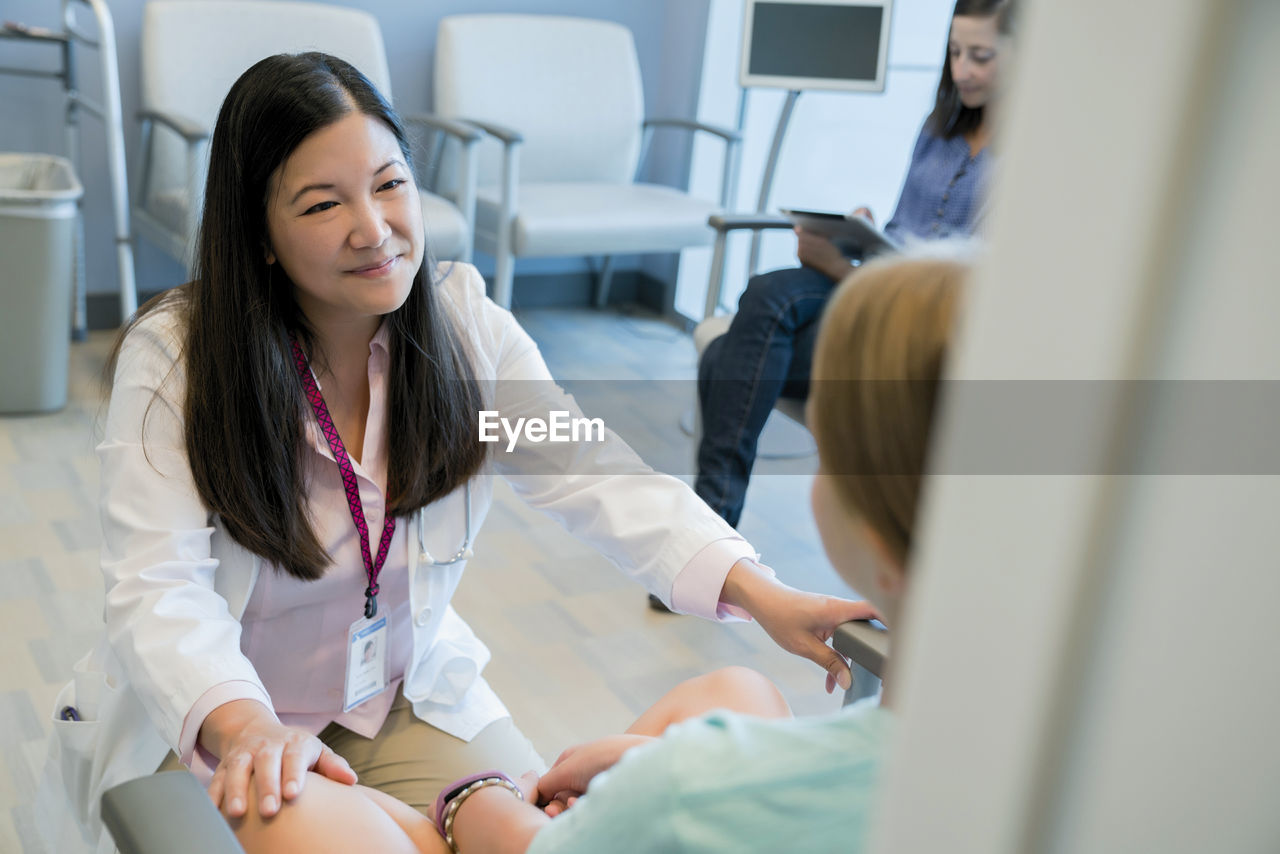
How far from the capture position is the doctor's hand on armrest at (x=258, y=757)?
884 mm

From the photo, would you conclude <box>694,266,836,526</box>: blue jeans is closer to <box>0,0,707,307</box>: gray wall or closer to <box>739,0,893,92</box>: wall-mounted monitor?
<box>739,0,893,92</box>: wall-mounted monitor

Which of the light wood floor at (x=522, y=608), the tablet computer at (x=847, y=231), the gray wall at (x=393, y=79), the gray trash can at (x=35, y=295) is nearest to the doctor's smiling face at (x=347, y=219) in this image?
the light wood floor at (x=522, y=608)

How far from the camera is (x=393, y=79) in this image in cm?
371

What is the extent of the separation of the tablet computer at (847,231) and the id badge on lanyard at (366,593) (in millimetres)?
1245

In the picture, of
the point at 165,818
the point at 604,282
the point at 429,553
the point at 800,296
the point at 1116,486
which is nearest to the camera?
the point at 1116,486

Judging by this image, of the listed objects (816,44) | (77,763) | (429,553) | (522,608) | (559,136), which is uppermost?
(816,44)

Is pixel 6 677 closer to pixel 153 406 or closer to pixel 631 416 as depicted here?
pixel 153 406

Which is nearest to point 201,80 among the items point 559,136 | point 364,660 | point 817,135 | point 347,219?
point 559,136

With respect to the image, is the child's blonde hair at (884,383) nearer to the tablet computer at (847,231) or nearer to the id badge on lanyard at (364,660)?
the id badge on lanyard at (364,660)

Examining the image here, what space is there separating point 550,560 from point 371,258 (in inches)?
53.2

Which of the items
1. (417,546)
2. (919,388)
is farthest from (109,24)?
(919,388)

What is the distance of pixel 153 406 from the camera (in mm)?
1081

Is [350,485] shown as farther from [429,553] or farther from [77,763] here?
[77,763]

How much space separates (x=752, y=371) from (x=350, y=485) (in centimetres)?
126
